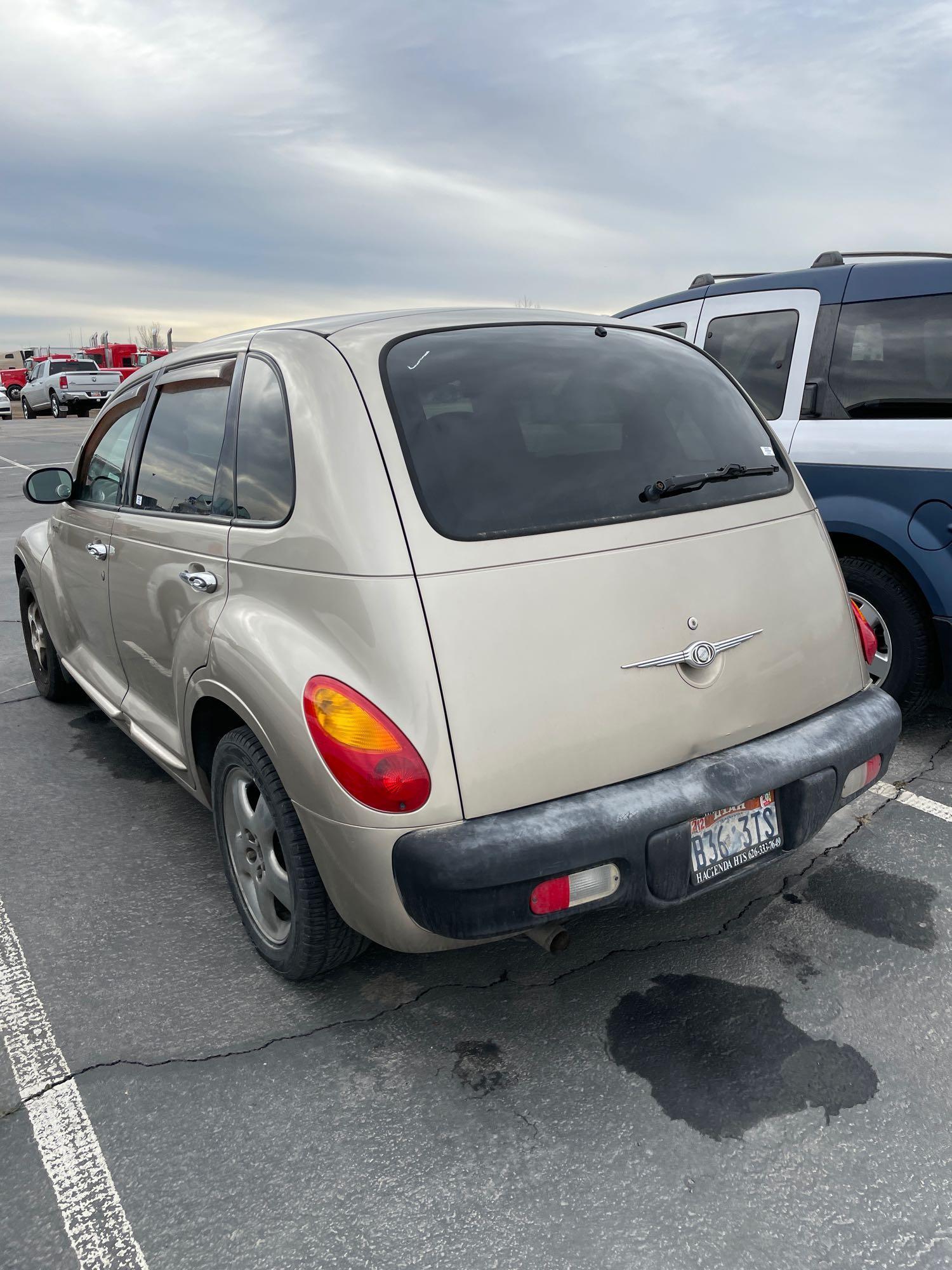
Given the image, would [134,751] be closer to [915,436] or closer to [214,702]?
[214,702]

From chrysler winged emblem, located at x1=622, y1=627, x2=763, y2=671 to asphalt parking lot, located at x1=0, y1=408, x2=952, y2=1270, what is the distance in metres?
0.65

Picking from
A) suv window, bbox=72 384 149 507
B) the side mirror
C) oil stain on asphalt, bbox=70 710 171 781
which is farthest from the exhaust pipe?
the side mirror

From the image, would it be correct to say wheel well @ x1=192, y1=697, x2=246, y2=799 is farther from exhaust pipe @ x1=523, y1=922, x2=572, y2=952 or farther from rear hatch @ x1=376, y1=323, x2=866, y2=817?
exhaust pipe @ x1=523, y1=922, x2=572, y2=952

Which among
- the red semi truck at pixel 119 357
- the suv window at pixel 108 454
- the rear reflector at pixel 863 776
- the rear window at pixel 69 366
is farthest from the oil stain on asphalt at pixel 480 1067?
the red semi truck at pixel 119 357

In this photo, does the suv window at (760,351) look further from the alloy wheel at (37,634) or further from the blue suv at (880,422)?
the alloy wheel at (37,634)

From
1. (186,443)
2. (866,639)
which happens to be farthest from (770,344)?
(186,443)

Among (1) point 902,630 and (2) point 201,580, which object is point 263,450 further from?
(1) point 902,630

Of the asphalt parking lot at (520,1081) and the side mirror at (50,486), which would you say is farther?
the side mirror at (50,486)

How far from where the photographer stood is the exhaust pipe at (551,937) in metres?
2.37

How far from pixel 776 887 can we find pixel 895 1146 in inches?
43.7

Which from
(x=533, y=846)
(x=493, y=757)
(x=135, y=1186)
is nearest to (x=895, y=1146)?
(x=533, y=846)

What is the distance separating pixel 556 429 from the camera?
263cm

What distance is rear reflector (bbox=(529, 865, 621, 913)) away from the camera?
219 cm

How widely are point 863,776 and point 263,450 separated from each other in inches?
73.1
